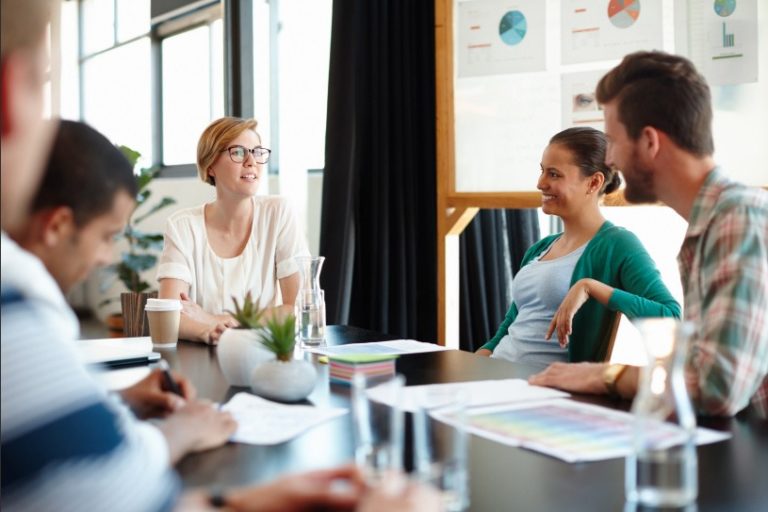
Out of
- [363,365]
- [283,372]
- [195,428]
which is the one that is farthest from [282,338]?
[195,428]

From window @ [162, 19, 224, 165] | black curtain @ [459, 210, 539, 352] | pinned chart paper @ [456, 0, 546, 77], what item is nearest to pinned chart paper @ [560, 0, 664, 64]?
pinned chart paper @ [456, 0, 546, 77]

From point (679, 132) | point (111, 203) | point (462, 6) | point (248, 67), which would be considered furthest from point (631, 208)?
point (111, 203)

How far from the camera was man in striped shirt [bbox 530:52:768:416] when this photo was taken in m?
1.35

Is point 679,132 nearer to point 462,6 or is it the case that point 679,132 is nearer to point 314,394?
point 314,394

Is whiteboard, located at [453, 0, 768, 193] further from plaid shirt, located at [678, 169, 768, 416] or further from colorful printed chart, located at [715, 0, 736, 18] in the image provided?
plaid shirt, located at [678, 169, 768, 416]

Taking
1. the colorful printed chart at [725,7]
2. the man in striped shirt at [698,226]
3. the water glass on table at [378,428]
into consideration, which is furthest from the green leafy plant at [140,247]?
the water glass on table at [378,428]

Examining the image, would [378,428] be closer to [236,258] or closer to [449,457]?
[449,457]

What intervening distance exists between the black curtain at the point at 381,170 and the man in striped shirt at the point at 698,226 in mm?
2145

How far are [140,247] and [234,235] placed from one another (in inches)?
132

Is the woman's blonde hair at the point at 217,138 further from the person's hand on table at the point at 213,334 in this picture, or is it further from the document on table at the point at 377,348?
the document on table at the point at 377,348

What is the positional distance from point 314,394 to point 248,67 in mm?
3473

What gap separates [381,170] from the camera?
156 inches

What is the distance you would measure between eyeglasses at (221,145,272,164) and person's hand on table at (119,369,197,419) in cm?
153

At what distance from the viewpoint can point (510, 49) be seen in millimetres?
3262
